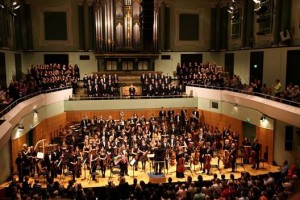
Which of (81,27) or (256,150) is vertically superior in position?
(81,27)

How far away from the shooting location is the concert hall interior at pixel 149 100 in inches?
420

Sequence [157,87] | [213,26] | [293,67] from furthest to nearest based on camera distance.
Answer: [213,26] → [157,87] → [293,67]

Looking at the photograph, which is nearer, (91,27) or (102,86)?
(102,86)

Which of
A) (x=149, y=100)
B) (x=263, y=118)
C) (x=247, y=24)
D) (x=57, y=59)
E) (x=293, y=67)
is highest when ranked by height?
(x=247, y=24)

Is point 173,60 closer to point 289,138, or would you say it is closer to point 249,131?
point 249,131

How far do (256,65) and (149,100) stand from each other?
241 inches

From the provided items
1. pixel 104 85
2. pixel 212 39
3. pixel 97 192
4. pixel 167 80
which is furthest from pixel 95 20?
pixel 97 192

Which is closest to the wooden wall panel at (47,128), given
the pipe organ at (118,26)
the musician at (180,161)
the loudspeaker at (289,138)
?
the pipe organ at (118,26)

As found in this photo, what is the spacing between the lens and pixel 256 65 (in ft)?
56.6

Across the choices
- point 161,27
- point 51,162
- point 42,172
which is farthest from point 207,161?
point 161,27

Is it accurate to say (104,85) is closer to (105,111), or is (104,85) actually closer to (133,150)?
(105,111)

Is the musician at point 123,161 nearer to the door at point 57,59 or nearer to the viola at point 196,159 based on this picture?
the viola at point 196,159

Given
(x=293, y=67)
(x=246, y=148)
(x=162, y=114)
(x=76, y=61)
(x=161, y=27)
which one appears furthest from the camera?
(x=161, y=27)

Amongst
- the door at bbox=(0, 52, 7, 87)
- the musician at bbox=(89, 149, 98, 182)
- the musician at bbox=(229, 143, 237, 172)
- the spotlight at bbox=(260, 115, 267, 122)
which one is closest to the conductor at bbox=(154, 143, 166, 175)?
the musician at bbox=(89, 149, 98, 182)
